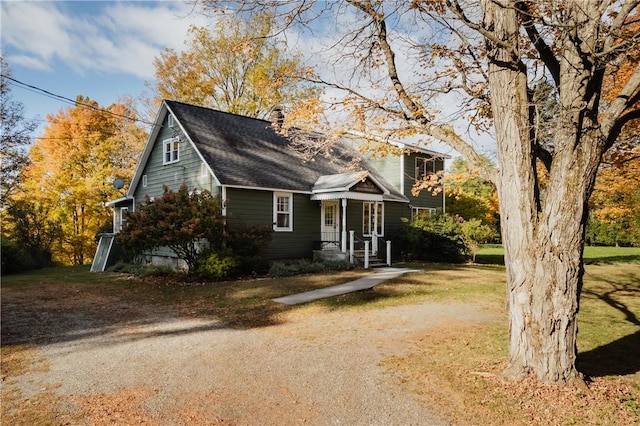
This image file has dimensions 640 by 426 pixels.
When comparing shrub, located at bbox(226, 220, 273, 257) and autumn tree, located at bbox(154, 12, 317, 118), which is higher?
autumn tree, located at bbox(154, 12, 317, 118)

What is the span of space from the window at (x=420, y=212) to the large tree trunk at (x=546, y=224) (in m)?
17.1

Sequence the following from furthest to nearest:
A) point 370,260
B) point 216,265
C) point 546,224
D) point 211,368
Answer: point 370,260, point 216,265, point 211,368, point 546,224

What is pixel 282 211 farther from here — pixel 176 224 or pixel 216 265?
pixel 176 224

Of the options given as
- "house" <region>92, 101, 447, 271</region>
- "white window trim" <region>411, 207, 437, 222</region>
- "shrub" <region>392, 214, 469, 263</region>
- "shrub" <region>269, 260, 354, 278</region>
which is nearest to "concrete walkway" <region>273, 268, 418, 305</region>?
"shrub" <region>269, 260, 354, 278</region>

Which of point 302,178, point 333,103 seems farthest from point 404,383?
point 302,178

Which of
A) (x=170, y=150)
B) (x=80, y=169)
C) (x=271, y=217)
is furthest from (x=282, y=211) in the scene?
(x=80, y=169)

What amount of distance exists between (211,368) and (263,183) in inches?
449

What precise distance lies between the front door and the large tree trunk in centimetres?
1337

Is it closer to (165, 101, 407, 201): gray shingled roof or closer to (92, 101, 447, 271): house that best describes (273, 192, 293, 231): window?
(92, 101, 447, 271): house

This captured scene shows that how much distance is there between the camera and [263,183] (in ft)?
53.2

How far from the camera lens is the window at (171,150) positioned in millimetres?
18041

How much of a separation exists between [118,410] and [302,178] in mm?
14825

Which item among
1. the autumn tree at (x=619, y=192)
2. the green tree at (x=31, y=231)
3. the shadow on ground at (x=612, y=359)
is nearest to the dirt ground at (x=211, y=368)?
the shadow on ground at (x=612, y=359)

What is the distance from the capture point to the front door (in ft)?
59.7
